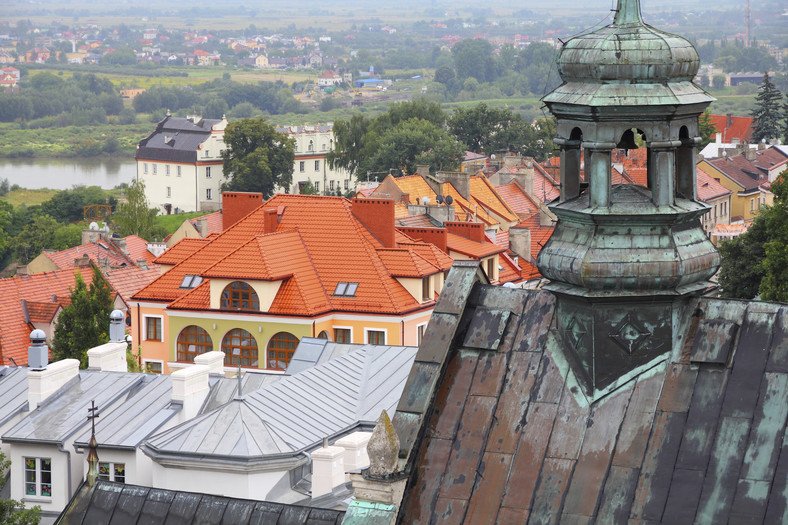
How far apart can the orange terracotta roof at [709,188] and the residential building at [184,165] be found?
57.3 m

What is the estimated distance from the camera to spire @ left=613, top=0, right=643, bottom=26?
47.5ft

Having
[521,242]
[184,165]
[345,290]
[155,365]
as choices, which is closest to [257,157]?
[184,165]

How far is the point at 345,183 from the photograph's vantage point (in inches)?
6186

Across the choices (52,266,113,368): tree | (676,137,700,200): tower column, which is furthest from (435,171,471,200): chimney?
(676,137,700,200): tower column

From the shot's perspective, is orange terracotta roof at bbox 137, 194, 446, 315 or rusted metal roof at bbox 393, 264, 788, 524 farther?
orange terracotta roof at bbox 137, 194, 446, 315

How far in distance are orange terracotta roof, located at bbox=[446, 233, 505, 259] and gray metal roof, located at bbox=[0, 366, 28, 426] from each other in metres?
32.3

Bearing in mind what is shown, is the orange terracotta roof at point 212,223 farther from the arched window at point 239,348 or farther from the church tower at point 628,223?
the church tower at point 628,223

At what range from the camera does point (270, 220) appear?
66125 millimetres

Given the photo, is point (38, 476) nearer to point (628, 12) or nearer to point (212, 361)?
point (212, 361)

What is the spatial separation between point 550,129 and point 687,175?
12773 centimetres

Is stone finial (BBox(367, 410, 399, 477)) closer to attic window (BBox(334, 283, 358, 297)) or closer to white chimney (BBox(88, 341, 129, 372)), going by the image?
white chimney (BBox(88, 341, 129, 372))

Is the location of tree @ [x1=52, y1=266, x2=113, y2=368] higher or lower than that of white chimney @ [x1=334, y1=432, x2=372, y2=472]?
lower

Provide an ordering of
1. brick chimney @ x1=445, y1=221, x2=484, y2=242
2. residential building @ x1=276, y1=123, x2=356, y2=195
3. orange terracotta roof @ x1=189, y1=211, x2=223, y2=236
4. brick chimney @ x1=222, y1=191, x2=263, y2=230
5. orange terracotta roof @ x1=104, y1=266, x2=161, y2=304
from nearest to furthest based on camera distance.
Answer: brick chimney @ x1=222, y1=191, x2=263, y2=230 → brick chimney @ x1=445, y1=221, x2=484, y2=242 → orange terracotta roof @ x1=104, y1=266, x2=161, y2=304 → orange terracotta roof @ x1=189, y1=211, x2=223, y2=236 → residential building @ x1=276, y1=123, x2=356, y2=195

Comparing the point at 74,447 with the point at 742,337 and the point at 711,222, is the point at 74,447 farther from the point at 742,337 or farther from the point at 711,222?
the point at 711,222
